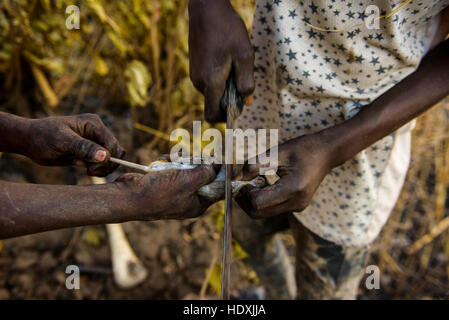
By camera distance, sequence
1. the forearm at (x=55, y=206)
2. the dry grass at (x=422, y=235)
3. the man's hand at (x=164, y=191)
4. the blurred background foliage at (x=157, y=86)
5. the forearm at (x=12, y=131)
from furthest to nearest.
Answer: the dry grass at (x=422, y=235), the blurred background foliage at (x=157, y=86), the forearm at (x=12, y=131), the man's hand at (x=164, y=191), the forearm at (x=55, y=206)

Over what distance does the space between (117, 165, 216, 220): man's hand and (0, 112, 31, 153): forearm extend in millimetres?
311

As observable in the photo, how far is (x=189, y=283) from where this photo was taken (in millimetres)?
1873

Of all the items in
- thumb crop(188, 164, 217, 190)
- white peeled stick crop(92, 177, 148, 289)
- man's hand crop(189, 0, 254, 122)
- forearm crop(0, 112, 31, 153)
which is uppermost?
man's hand crop(189, 0, 254, 122)

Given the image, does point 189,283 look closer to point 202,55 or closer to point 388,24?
point 202,55

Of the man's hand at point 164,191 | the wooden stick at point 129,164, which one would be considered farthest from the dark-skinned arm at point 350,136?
the wooden stick at point 129,164

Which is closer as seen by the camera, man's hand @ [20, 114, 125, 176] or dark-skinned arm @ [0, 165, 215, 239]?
dark-skinned arm @ [0, 165, 215, 239]

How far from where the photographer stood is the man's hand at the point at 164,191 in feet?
2.30

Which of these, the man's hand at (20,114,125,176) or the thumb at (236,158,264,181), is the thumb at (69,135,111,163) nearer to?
the man's hand at (20,114,125,176)

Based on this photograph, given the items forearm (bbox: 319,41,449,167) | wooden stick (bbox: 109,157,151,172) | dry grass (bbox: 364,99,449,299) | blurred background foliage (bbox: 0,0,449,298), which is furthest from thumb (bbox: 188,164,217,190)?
dry grass (bbox: 364,99,449,299)

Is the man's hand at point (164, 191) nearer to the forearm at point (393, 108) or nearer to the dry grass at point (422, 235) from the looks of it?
the forearm at point (393, 108)

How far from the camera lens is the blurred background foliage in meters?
1.73

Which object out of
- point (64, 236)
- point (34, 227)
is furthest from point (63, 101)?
point (34, 227)

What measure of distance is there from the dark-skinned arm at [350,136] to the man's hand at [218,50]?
20 centimetres

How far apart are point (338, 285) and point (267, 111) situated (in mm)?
689
